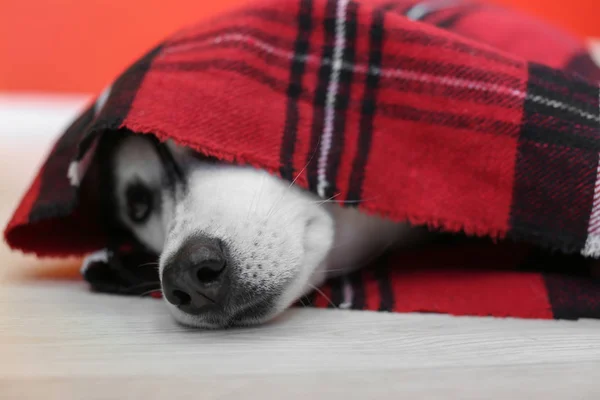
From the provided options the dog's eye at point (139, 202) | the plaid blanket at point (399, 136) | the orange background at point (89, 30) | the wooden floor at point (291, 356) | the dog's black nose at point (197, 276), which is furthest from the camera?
the orange background at point (89, 30)

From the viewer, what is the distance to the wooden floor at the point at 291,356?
643 mm

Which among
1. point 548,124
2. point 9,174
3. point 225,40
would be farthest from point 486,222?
point 9,174

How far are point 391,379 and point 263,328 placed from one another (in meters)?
0.22

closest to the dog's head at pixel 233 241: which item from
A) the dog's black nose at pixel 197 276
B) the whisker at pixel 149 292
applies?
the dog's black nose at pixel 197 276

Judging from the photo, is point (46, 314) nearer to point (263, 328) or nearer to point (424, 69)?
point (263, 328)

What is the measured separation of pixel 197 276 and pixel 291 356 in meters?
0.15

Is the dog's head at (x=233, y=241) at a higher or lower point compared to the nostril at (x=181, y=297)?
higher

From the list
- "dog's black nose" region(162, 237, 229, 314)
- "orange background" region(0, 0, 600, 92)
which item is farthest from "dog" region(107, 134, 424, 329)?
"orange background" region(0, 0, 600, 92)

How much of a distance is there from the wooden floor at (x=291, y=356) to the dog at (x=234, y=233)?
0.04m

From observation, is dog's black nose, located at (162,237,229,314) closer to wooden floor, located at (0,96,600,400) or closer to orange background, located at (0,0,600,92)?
wooden floor, located at (0,96,600,400)

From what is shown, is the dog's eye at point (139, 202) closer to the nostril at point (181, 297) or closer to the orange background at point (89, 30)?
the nostril at point (181, 297)

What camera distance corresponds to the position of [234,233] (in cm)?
80

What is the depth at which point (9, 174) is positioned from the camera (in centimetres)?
209

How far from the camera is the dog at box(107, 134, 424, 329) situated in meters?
0.78
